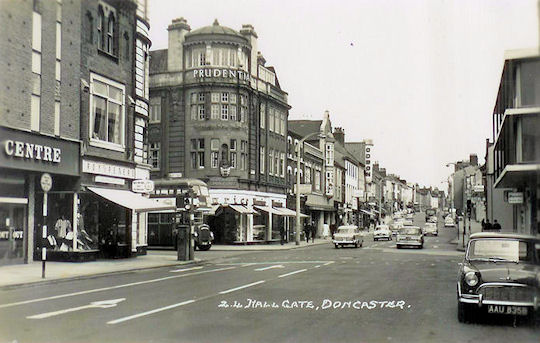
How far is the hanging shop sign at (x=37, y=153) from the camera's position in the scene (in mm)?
20297

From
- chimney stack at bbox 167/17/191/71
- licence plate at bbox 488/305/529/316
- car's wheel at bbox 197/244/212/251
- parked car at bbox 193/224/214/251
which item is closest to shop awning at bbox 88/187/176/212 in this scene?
parked car at bbox 193/224/214/251

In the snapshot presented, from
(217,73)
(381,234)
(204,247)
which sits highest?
(217,73)

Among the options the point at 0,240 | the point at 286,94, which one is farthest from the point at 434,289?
the point at 286,94

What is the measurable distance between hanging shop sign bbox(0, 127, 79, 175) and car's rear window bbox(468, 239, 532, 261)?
50.6 feet

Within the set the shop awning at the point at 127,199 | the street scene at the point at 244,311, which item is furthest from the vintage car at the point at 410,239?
the street scene at the point at 244,311

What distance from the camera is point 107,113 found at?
26484 mm

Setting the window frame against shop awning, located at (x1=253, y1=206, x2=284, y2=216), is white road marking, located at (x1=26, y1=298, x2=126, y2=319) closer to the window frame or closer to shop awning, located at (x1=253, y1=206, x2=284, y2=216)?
the window frame

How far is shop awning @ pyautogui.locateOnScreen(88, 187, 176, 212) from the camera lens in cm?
2475

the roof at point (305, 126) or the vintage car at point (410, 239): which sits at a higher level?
the roof at point (305, 126)

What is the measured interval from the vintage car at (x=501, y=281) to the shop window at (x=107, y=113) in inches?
723

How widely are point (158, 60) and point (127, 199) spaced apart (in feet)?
82.2

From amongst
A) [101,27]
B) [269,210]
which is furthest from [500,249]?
[269,210]

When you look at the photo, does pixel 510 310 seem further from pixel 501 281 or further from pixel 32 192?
pixel 32 192

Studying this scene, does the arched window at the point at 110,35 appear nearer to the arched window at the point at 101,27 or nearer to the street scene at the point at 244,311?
the arched window at the point at 101,27
